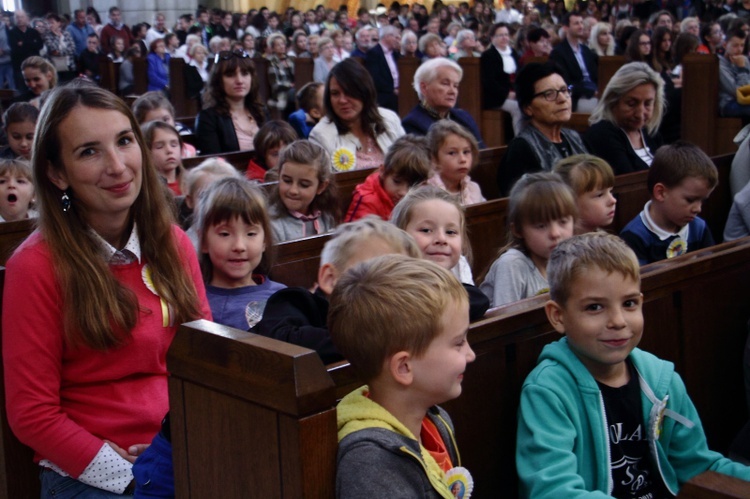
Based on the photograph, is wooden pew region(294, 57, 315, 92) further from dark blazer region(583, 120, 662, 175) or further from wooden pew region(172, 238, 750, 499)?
wooden pew region(172, 238, 750, 499)

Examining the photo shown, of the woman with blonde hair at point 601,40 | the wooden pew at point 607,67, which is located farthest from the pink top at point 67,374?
the woman with blonde hair at point 601,40

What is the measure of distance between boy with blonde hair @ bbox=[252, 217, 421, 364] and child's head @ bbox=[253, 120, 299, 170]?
2.96 metres

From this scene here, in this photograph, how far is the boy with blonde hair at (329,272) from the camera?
6.95 feet

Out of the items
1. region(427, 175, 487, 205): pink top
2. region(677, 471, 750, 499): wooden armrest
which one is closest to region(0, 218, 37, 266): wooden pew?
region(427, 175, 487, 205): pink top

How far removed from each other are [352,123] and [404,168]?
145cm

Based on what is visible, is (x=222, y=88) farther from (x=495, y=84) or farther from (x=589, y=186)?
(x=495, y=84)

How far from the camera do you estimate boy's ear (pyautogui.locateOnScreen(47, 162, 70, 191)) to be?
6.84 ft

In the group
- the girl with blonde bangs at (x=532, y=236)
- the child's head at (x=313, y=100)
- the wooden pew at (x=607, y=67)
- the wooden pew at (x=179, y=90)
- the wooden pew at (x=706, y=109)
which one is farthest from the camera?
the wooden pew at (x=179, y=90)

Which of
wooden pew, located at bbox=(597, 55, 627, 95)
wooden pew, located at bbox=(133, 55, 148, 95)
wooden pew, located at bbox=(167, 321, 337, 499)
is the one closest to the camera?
wooden pew, located at bbox=(167, 321, 337, 499)

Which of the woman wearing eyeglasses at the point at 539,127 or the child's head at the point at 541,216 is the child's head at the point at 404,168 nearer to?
the woman wearing eyeglasses at the point at 539,127

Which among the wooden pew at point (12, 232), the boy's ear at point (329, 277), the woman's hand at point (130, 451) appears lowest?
the woman's hand at point (130, 451)

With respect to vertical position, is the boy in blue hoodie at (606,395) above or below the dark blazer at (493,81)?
below

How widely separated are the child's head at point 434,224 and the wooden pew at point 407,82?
7.19 m

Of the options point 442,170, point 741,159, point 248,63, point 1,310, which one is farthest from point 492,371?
point 248,63
